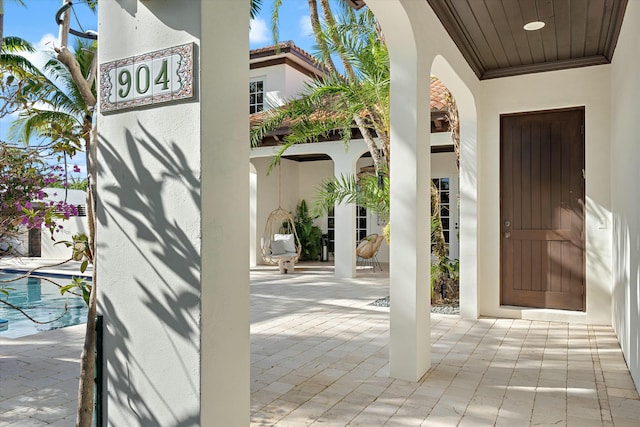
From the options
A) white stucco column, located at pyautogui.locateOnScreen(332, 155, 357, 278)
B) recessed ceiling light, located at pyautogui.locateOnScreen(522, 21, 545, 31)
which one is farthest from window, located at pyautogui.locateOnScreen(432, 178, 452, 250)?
recessed ceiling light, located at pyautogui.locateOnScreen(522, 21, 545, 31)

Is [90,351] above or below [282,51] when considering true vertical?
below

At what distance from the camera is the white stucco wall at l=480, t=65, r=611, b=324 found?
17.7ft

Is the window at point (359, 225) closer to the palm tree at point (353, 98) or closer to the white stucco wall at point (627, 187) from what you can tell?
the palm tree at point (353, 98)

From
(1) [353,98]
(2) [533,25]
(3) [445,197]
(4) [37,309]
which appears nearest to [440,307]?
(1) [353,98]

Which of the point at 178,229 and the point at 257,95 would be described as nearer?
the point at 178,229

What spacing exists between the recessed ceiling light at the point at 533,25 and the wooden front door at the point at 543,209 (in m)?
1.51

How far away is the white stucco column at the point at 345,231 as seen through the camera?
32.0 feet

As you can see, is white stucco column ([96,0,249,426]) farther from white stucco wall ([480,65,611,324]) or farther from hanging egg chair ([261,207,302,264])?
hanging egg chair ([261,207,302,264])

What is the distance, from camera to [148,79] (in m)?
1.77

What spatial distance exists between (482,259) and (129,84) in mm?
5100

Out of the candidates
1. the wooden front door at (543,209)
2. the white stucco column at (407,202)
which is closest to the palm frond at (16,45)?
the wooden front door at (543,209)

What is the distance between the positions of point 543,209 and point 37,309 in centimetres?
726

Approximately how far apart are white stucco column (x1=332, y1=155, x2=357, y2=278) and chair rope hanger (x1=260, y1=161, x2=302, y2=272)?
1.23 metres

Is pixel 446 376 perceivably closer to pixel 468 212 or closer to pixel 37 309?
pixel 468 212
